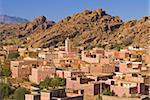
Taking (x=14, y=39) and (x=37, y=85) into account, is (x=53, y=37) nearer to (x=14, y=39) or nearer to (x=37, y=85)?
(x=14, y=39)

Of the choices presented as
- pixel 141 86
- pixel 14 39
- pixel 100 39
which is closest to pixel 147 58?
pixel 141 86

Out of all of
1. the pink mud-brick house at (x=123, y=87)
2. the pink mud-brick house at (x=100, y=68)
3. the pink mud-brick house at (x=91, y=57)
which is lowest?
the pink mud-brick house at (x=123, y=87)

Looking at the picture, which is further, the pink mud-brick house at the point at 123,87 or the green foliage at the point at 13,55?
the green foliage at the point at 13,55

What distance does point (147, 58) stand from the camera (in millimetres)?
10859

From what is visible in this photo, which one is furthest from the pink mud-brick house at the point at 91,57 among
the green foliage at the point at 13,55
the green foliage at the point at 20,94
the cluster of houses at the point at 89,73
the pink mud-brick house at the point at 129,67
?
the green foliage at the point at 20,94

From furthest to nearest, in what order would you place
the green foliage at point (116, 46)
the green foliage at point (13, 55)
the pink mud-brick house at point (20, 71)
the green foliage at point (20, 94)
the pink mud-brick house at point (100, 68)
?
the green foliage at point (116, 46) < the green foliage at point (13, 55) < the pink mud-brick house at point (20, 71) < the pink mud-brick house at point (100, 68) < the green foliage at point (20, 94)

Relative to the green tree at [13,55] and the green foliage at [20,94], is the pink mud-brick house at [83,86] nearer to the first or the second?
the green foliage at [20,94]

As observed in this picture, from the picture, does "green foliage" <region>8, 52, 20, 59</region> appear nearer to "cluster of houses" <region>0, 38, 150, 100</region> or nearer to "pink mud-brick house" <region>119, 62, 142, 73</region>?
"cluster of houses" <region>0, 38, 150, 100</region>

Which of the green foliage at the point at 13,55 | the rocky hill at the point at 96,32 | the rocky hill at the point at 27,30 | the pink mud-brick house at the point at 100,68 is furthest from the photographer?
the rocky hill at the point at 27,30

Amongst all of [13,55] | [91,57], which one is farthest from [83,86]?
[13,55]

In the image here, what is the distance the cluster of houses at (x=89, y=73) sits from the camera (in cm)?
736

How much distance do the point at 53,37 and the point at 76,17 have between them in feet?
6.60

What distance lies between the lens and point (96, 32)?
1802cm

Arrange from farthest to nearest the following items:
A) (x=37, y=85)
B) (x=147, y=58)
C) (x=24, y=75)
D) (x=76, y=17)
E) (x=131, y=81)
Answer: (x=76, y=17), (x=147, y=58), (x=24, y=75), (x=37, y=85), (x=131, y=81)
